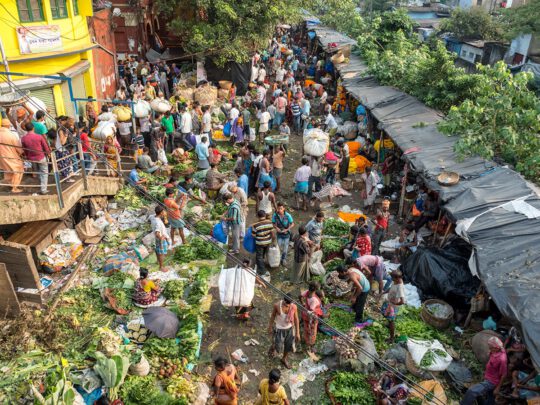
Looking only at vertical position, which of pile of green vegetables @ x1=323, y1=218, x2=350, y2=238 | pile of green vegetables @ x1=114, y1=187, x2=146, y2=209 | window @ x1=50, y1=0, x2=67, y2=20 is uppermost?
window @ x1=50, y1=0, x2=67, y2=20

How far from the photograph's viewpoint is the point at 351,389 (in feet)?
24.1

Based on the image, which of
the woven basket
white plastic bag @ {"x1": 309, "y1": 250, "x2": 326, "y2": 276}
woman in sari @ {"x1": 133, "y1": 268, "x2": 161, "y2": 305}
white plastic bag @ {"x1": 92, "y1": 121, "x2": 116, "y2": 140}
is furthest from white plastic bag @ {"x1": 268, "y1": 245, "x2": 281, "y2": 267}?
white plastic bag @ {"x1": 92, "y1": 121, "x2": 116, "y2": 140}

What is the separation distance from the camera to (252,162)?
43.8 ft

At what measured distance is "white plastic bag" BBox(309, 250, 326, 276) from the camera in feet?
33.1

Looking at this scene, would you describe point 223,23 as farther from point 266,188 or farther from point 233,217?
point 233,217

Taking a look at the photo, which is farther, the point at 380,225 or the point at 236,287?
the point at 380,225

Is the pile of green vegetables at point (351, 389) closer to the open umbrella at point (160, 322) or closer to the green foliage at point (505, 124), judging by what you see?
the open umbrella at point (160, 322)

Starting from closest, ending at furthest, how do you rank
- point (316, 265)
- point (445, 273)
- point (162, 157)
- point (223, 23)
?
point (445, 273)
point (316, 265)
point (162, 157)
point (223, 23)

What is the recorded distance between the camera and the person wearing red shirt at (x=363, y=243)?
966 cm

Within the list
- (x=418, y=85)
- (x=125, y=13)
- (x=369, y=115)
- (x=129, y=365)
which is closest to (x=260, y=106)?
(x=369, y=115)

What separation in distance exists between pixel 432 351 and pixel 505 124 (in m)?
6.39

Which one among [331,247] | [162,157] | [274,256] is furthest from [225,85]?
[274,256]

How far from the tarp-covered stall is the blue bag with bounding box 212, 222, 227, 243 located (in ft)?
16.5

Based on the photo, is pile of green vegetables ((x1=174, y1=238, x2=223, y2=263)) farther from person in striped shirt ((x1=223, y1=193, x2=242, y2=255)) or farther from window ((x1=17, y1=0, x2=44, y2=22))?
window ((x1=17, y1=0, x2=44, y2=22))
